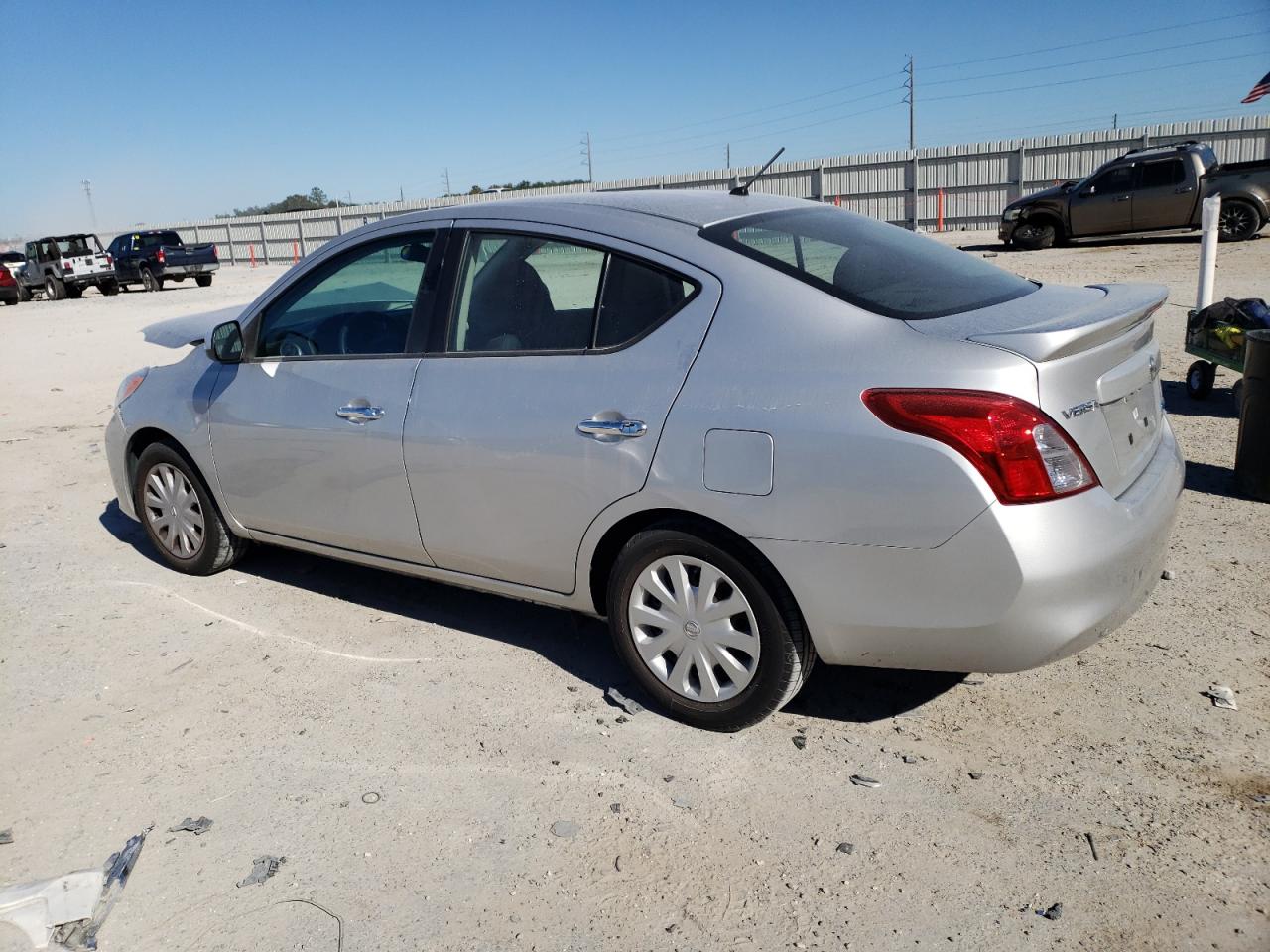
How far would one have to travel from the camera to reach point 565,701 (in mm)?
3846

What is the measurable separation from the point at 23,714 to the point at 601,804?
2.39 meters

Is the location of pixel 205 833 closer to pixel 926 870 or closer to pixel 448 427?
pixel 448 427

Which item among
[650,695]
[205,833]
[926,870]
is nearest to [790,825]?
[926,870]

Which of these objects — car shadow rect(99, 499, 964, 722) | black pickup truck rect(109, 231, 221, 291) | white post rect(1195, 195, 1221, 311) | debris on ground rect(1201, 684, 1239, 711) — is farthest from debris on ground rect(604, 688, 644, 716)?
black pickup truck rect(109, 231, 221, 291)

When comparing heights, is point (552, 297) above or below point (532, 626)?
above

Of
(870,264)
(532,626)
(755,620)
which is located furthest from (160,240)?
(755,620)

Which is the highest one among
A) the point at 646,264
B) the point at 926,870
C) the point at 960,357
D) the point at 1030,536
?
the point at 646,264

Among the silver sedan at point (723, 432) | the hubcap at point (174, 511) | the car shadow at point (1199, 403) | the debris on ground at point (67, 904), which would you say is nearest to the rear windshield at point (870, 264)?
the silver sedan at point (723, 432)

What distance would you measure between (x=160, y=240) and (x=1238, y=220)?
90.8 ft

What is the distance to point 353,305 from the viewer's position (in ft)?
14.8

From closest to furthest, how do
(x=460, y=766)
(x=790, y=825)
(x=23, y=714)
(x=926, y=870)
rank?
1. (x=926, y=870)
2. (x=790, y=825)
3. (x=460, y=766)
4. (x=23, y=714)

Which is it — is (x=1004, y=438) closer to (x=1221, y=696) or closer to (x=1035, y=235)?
(x=1221, y=696)

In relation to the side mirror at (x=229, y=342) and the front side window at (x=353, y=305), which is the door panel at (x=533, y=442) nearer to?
Result: the front side window at (x=353, y=305)

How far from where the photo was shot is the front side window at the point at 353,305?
13.7ft
